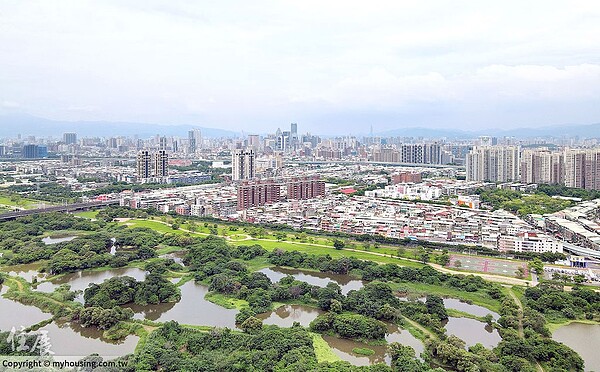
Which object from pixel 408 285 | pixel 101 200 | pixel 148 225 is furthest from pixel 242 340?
pixel 101 200

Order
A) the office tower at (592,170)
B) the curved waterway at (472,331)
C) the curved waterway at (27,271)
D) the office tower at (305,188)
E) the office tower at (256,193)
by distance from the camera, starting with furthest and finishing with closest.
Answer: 1. the office tower at (592,170)
2. the office tower at (305,188)
3. the office tower at (256,193)
4. the curved waterway at (27,271)
5. the curved waterway at (472,331)

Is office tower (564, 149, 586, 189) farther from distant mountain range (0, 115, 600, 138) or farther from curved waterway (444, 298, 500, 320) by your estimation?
distant mountain range (0, 115, 600, 138)

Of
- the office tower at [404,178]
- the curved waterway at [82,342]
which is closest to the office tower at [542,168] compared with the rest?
the office tower at [404,178]

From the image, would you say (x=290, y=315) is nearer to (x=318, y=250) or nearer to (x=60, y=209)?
(x=318, y=250)

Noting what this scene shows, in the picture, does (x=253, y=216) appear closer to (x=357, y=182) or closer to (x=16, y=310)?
(x=16, y=310)

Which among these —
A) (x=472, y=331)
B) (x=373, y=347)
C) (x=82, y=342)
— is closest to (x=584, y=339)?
(x=472, y=331)

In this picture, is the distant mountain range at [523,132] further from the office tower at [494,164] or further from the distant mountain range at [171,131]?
the office tower at [494,164]

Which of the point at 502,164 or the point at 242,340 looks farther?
the point at 502,164
